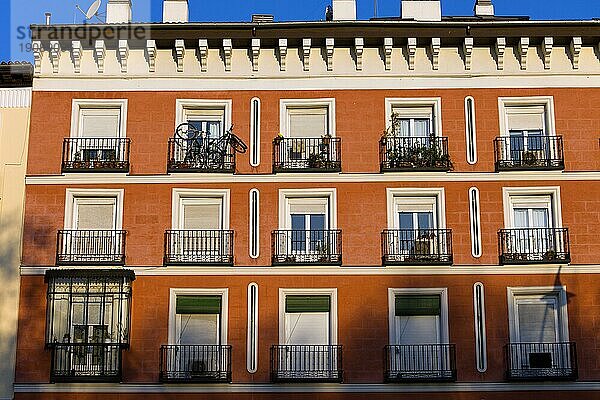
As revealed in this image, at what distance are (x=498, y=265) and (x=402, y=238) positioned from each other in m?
2.66

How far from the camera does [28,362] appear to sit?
988 inches

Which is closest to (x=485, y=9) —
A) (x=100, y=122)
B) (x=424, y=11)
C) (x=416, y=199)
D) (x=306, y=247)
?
(x=424, y=11)

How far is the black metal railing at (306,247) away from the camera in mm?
25812

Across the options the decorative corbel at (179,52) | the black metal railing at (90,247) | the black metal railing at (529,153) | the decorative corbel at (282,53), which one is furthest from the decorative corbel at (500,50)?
the black metal railing at (90,247)

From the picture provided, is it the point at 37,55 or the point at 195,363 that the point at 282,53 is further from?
the point at 195,363

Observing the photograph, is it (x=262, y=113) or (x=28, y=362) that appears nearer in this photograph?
(x=28, y=362)

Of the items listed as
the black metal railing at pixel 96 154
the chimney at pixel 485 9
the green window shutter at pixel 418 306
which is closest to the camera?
the green window shutter at pixel 418 306

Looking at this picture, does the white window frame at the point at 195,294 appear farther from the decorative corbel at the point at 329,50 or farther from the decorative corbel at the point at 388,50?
the decorative corbel at the point at 388,50

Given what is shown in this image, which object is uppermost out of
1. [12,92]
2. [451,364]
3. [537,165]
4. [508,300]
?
[12,92]

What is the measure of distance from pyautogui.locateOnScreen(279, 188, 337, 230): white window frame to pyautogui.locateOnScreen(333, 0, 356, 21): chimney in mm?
5310

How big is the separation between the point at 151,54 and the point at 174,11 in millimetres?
1853

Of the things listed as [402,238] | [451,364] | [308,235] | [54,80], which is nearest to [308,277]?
[308,235]

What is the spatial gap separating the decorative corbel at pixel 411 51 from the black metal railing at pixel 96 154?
824 centimetres

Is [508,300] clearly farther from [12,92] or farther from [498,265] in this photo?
[12,92]
